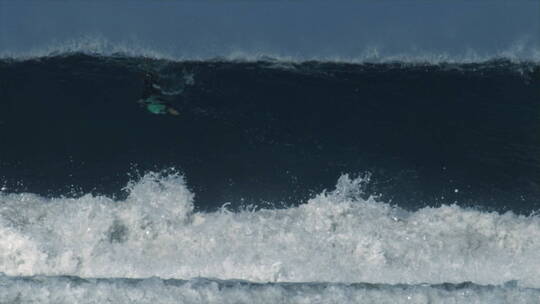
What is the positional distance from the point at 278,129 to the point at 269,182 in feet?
3.25

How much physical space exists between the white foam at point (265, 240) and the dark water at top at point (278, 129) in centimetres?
31

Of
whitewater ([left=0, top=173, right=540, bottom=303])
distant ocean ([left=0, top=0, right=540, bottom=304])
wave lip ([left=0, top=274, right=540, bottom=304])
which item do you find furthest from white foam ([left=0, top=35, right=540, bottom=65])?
wave lip ([left=0, top=274, right=540, bottom=304])

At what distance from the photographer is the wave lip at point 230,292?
11000mm

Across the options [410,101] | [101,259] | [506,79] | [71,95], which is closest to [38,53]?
[71,95]

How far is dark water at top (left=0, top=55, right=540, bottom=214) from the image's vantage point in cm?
1274

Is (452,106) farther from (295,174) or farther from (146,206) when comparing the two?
(146,206)

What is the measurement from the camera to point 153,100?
13.4m

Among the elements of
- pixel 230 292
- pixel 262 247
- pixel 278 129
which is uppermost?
pixel 278 129

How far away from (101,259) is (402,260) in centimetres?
426

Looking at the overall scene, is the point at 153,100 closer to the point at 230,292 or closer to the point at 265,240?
the point at 265,240

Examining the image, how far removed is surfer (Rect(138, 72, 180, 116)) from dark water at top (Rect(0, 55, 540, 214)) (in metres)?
0.11

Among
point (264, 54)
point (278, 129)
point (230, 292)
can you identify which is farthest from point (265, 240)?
point (264, 54)

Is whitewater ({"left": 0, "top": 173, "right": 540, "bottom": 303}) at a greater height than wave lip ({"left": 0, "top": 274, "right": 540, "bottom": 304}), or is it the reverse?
whitewater ({"left": 0, "top": 173, "right": 540, "bottom": 303})

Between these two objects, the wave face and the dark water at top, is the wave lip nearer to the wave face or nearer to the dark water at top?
the wave face
